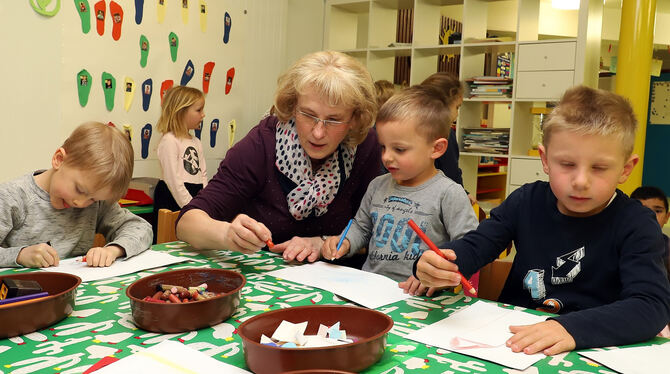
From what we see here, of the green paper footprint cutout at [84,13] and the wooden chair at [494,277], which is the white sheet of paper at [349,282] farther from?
the green paper footprint cutout at [84,13]

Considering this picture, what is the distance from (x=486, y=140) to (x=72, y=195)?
337 centimetres

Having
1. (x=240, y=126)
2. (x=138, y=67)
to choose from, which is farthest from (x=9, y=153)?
(x=240, y=126)

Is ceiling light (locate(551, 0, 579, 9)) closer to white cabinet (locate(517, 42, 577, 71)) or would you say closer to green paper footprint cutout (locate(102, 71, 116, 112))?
white cabinet (locate(517, 42, 577, 71))

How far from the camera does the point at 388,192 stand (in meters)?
1.55

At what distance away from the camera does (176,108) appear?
3707mm

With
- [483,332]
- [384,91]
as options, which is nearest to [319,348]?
[483,332]

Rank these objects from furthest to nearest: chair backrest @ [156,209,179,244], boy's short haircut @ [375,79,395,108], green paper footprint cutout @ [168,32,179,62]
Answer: green paper footprint cutout @ [168,32,179,62], boy's short haircut @ [375,79,395,108], chair backrest @ [156,209,179,244]

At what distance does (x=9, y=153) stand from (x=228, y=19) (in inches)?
77.0

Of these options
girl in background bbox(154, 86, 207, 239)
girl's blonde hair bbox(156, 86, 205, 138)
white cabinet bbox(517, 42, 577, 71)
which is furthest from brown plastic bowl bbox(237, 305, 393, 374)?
white cabinet bbox(517, 42, 577, 71)

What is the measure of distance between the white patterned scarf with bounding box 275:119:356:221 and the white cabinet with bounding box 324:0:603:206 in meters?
2.60

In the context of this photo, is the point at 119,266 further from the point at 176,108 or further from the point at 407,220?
the point at 176,108

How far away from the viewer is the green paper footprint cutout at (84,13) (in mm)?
3400

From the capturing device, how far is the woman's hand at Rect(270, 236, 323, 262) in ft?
4.60

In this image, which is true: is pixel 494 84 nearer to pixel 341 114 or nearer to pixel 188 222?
pixel 341 114
